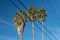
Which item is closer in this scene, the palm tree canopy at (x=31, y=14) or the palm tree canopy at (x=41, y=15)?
the palm tree canopy at (x=31, y=14)

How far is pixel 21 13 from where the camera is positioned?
1966 inches

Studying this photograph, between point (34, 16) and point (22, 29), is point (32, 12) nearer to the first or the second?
point (34, 16)

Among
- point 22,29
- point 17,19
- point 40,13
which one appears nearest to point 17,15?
point 17,19

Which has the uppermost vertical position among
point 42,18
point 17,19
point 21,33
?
point 42,18

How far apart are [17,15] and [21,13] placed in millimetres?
1589

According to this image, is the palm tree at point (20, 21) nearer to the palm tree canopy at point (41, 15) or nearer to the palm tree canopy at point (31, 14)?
the palm tree canopy at point (31, 14)

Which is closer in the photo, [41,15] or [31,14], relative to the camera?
[31,14]

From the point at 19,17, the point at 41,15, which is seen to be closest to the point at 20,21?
the point at 19,17

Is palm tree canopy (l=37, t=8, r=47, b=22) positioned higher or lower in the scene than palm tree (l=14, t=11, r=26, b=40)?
higher

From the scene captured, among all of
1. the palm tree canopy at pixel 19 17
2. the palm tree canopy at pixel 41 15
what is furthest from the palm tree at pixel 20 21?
the palm tree canopy at pixel 41 15

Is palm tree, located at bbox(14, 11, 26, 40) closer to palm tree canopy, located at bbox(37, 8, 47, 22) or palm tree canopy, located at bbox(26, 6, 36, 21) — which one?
palm tree canopy, located at bbox(26, 6, 36, 21)

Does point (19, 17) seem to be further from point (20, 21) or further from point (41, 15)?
point (41, 15)

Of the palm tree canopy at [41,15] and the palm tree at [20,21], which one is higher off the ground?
the palm tree canopy at [41,15]

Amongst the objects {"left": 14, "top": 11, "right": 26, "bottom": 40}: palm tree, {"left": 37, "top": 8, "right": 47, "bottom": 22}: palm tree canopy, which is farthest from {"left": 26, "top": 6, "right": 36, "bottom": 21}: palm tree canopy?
{"left": 37, "top": 8, "right": 47, "bottom": 22}: palm tree canopy
